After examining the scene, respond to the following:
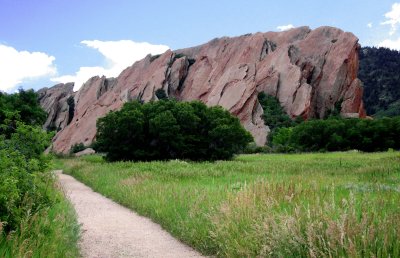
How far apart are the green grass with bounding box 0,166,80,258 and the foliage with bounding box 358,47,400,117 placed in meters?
102

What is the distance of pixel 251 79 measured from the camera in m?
93.5

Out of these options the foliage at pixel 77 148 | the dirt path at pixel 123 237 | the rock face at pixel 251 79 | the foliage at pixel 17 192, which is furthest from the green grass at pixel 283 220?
the foliage at pixel 77 148

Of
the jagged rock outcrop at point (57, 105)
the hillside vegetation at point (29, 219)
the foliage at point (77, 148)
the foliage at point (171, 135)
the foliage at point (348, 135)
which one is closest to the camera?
the hillside vegetation at point (29, 219)

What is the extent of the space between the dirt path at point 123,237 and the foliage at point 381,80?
97.6 metres

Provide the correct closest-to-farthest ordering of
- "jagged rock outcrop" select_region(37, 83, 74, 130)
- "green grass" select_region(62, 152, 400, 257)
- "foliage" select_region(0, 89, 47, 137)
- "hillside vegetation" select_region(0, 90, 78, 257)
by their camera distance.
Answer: "green grass" select_region(62, 152, 400, 257) → "hillside vegetation" select_region(0, 90, 78, 257) → "foliage" select_region(0, 89, 47, 137) → "jagged rock outcrop" select_region(37, 83, 74, 130)

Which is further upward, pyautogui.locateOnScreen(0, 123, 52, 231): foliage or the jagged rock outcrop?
the jagged rock outcrop

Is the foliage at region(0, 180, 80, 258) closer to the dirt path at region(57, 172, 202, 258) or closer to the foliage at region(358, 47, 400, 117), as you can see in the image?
the dirt path at region(57, 172, 202, 258)

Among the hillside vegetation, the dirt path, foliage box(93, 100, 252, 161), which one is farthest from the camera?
foliage box(93, 100, 252, 161)

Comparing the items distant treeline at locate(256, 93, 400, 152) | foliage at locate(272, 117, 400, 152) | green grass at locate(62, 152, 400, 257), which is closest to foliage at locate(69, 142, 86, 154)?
distant treeline at locate(256, 93, 400, 152)

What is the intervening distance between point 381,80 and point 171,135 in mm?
91099

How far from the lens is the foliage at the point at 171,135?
44.7 m

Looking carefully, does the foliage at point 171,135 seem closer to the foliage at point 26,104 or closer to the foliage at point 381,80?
the foliage at point 26,104

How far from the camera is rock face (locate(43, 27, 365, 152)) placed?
89.7 m

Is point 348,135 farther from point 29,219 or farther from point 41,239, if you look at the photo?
point 41,239
